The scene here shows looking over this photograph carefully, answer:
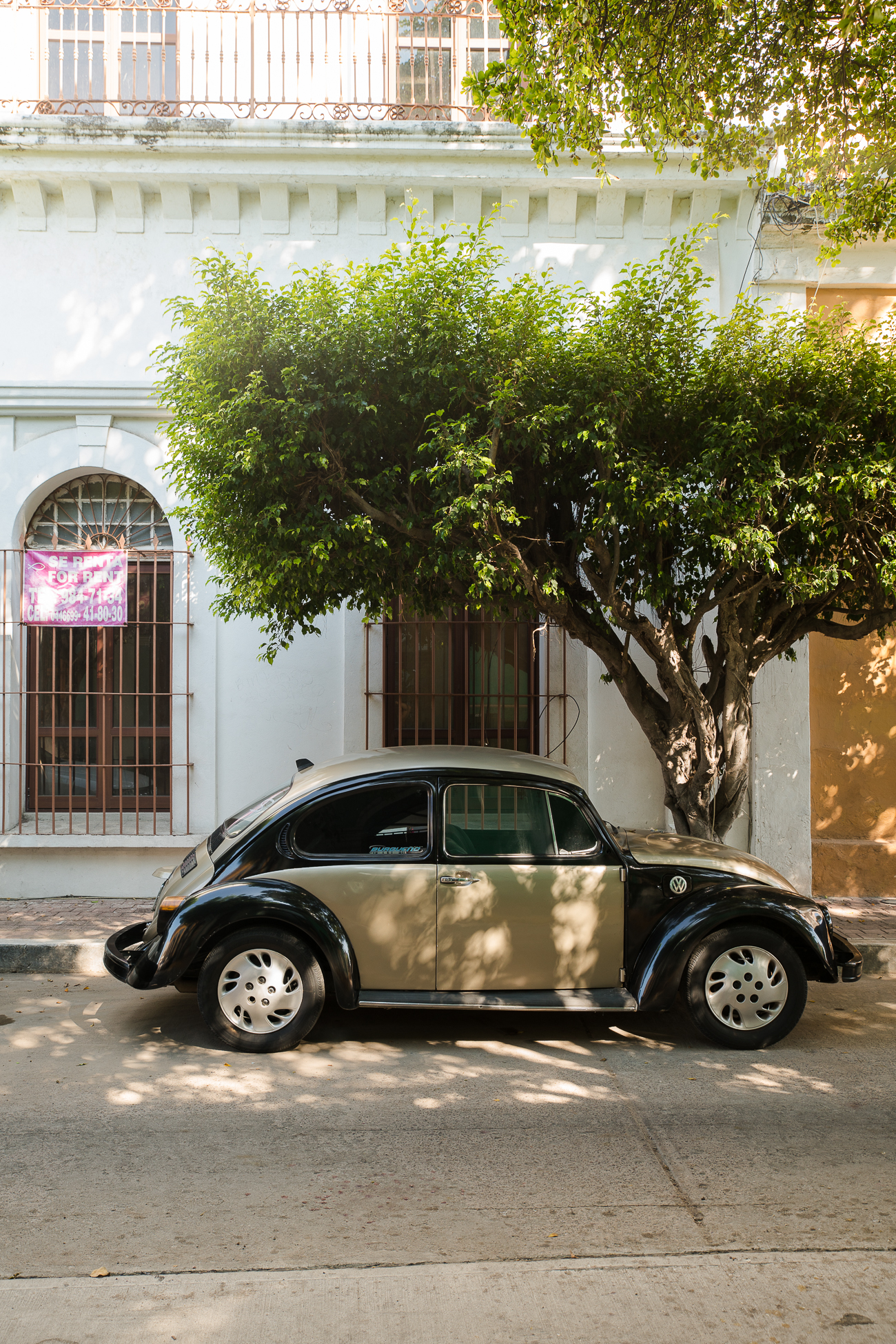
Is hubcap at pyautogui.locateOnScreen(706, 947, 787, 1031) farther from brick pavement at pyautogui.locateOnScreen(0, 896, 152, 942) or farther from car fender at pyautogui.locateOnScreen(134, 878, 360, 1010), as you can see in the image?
brick pavement at pyautogui.locateOnScreen(0, 896, 152, 942)

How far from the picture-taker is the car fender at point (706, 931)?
15.3ft

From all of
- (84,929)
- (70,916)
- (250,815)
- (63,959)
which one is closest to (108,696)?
(70,916)

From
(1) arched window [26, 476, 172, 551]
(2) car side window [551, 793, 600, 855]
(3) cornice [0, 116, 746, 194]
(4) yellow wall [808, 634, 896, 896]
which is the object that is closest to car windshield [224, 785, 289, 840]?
(2) car side window [551, 793, 600, 855]

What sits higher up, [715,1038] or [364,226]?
[364,226]

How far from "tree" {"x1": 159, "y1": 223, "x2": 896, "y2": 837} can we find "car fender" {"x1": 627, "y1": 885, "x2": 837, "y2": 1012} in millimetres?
1865

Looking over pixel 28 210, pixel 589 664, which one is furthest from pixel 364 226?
pixel 589 664

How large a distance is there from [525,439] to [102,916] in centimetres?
514

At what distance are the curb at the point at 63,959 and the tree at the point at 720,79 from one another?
5.09m

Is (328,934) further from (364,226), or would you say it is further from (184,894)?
(364,226)

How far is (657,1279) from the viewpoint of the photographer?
2850mm

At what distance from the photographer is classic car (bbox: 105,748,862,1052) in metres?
4.64

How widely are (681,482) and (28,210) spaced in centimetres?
703

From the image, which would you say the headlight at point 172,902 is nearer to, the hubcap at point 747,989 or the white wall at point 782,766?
the hubcap at point 747,989

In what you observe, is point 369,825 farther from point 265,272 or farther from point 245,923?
point 265,272
